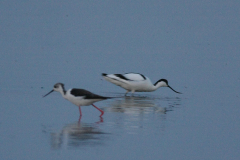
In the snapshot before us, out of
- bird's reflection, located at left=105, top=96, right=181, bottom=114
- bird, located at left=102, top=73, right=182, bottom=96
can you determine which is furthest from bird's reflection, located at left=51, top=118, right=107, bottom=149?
bird, located at left=102, top=73, right=182, bottom=96

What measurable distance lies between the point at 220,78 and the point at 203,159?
1388 centimetres

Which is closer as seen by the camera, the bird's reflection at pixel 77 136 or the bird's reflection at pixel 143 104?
the bird's reflection at pixel 77 136

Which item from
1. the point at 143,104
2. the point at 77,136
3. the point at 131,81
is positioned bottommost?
the point at 77,136

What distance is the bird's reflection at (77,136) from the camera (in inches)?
344

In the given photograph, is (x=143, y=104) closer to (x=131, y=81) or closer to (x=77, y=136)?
(x=131, y=81)

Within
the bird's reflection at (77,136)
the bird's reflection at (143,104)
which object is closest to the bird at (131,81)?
the bird's reflection at (143,104)

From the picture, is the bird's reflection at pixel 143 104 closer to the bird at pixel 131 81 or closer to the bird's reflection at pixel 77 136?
the bird at pixel 131 81

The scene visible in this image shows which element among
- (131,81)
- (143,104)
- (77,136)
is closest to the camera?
(77,136)

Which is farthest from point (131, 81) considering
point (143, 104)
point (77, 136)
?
point (77, 136)

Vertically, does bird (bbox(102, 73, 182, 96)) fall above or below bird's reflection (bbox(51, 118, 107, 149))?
above

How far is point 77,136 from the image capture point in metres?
9.38

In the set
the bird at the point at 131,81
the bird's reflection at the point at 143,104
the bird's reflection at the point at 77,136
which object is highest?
the bird at the point at 131,81

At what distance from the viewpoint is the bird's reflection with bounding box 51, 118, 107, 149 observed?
28.7 feet

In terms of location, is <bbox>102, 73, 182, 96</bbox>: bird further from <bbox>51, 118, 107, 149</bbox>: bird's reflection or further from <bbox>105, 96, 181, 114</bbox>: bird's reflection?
<bbox>51, 118, 107, 149</bbox>: bird's reflection
